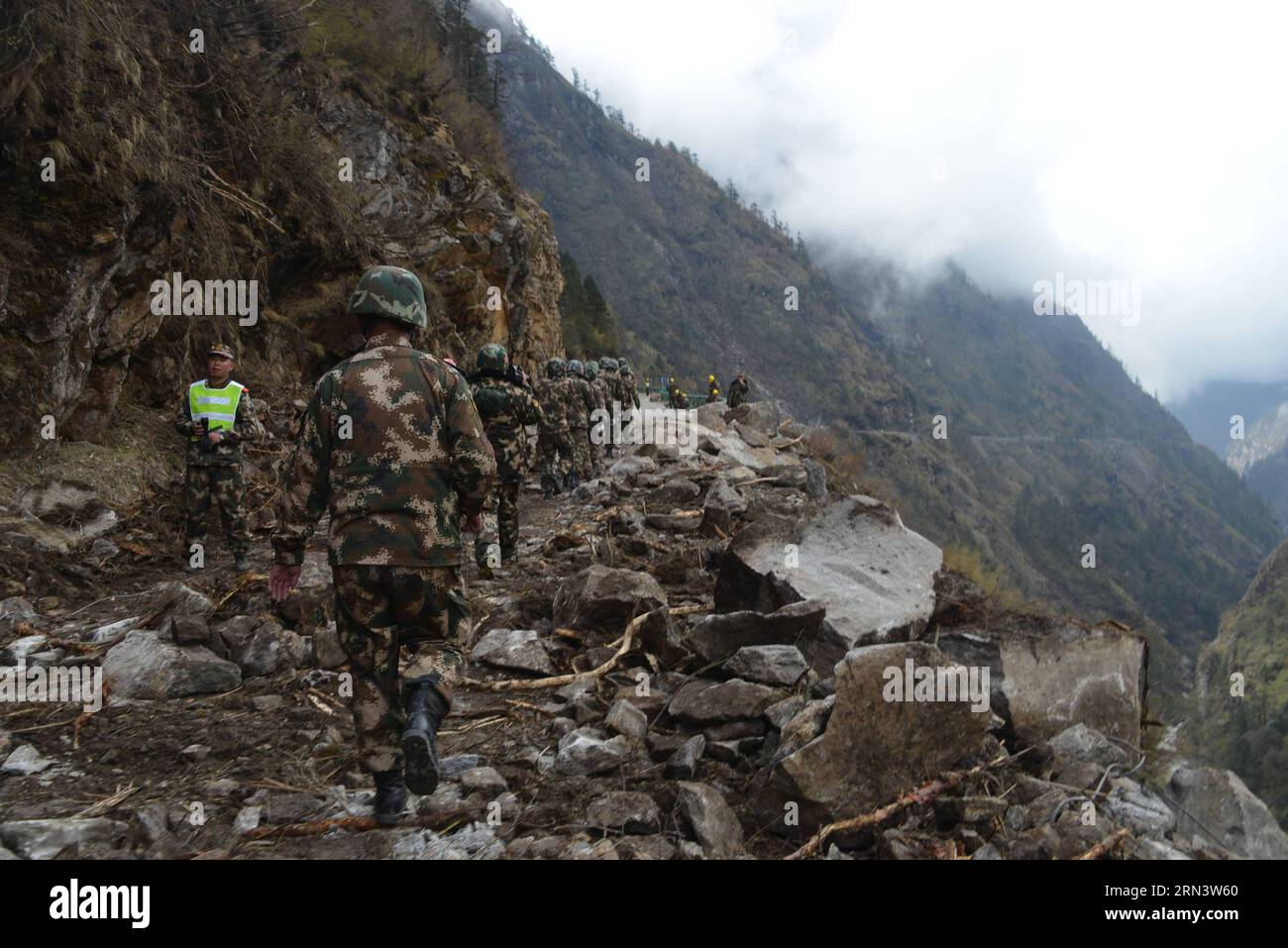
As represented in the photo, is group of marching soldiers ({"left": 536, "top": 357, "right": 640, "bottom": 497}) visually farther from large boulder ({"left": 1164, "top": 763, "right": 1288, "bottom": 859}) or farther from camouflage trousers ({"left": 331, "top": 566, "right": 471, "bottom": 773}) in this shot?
large boulder ({"left": 1164, "top": 763, "right": 1288, "bottom": 859})

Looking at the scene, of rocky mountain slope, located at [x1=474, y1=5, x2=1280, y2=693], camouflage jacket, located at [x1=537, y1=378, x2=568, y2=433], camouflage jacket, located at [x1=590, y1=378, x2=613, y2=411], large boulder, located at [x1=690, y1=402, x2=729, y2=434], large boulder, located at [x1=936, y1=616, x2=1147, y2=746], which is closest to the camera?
large boulder, located at [x1=936, y1=616, x2=1147, y2=746]

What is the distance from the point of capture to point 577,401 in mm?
10469

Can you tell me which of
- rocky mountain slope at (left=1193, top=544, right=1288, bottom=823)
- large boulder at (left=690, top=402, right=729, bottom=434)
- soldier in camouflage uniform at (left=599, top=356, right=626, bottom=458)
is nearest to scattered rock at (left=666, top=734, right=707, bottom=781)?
rocky mountain slope at (left=1193, top=544, right=1288, bottom=823)

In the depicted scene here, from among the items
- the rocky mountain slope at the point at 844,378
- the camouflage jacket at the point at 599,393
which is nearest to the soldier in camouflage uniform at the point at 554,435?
the camouflage jacket at the point at 599,393

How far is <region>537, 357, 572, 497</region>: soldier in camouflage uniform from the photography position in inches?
409

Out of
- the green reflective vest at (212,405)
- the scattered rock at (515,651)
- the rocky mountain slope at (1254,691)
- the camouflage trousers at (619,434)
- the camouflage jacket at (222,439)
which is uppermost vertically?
the camouflage trousers at (619,434)

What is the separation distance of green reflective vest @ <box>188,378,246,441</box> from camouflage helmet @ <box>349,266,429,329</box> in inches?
143

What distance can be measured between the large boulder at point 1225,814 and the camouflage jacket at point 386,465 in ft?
9.54

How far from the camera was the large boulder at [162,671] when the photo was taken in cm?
355

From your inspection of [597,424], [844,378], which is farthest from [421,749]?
[844,378]

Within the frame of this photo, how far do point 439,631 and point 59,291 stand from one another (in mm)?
5480

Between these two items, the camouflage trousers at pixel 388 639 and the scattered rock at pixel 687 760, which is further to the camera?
the scattered rock at pixel 687 760

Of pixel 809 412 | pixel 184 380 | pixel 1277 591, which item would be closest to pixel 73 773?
pixel 184 380

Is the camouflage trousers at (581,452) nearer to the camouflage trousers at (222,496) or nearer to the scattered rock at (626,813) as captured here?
the camouflage trousers at (222,496)
